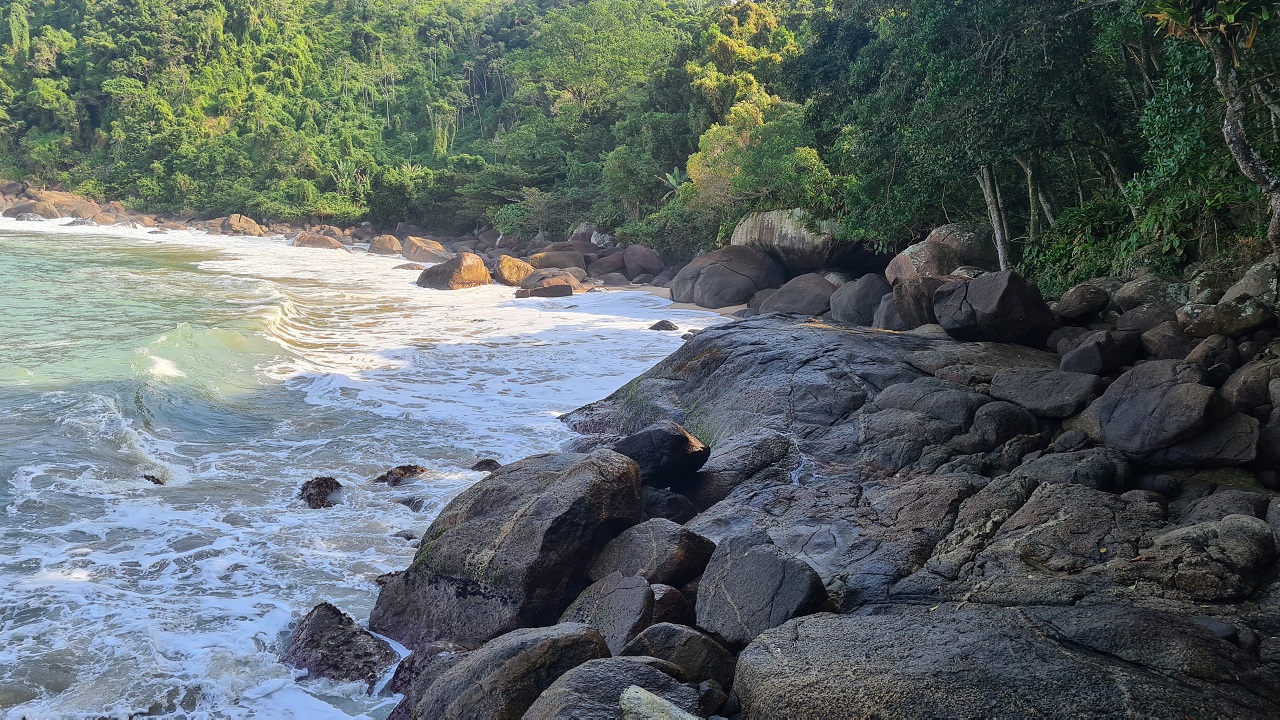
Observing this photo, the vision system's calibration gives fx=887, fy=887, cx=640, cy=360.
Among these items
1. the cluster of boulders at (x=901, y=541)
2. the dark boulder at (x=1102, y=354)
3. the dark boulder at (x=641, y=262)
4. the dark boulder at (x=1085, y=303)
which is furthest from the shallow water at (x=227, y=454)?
the dark boulder at (x=641, y=262)

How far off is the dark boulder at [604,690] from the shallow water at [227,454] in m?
2.01

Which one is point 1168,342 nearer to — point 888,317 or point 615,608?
point 888,317

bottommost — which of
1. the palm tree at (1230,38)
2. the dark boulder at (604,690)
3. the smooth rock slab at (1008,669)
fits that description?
the dark boulder at (604,690)

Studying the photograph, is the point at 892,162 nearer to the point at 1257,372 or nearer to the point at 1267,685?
the point at 1257,372

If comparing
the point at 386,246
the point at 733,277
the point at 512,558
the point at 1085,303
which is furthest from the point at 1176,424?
the point at 386,246

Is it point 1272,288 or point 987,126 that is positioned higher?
point 987,126

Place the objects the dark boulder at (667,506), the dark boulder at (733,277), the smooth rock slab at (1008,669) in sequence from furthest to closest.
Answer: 1. the dark boulder at (733,277)
2. the dark boulder at (667,506)
3. the smooth rock slab at (1008,669)

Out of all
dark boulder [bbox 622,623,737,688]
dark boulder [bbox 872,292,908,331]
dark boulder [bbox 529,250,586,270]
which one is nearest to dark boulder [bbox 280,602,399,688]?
dark boulder [bbox 622,623,737,688]

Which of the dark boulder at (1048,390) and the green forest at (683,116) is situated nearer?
the dark boulder at (1048,390)

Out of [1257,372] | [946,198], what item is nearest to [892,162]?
[946,198]

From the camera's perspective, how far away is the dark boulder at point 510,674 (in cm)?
443

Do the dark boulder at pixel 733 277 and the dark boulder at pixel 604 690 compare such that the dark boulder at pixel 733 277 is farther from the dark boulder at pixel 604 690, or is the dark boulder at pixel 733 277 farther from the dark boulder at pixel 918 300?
the dark boulder at pixel 604 690

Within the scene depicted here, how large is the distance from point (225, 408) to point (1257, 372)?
39.7 ft

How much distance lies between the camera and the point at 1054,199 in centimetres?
1563
